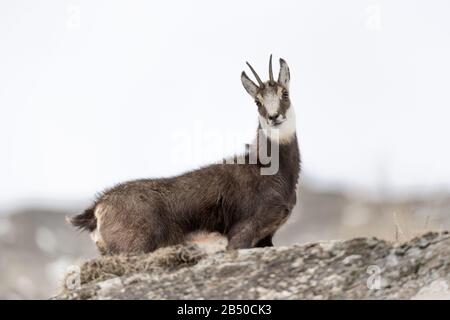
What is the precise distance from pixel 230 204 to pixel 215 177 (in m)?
0.53

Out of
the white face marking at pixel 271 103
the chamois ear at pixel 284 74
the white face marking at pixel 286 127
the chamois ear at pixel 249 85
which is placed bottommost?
the white face marking at pixel 286 127

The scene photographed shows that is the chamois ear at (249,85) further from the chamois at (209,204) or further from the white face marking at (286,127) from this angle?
the white face marking at (286,127)

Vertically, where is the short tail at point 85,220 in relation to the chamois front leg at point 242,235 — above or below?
above

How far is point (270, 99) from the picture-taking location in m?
13.9

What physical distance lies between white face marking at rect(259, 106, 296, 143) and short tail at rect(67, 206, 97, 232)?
270 cm

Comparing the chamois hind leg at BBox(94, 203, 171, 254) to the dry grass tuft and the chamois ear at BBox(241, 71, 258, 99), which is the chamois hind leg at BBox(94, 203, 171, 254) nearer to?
the dry grass tuft

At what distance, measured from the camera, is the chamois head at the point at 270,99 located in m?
13.9

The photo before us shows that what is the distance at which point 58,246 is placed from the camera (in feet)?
133

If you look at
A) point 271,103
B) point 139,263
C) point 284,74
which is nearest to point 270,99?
point 271,103

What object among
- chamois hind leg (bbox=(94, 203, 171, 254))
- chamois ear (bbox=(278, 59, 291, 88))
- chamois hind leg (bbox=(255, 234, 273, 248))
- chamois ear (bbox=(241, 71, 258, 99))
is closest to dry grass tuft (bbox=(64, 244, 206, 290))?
chamois hind leg (bbox=(94, 203, 171, 254))

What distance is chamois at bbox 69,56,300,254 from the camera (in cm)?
1327

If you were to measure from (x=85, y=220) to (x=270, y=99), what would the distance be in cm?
307

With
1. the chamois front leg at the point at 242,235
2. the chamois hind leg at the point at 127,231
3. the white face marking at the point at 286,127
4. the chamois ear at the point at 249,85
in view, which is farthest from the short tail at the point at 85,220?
the chamois ear at the point at 249,85
